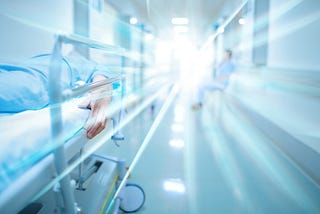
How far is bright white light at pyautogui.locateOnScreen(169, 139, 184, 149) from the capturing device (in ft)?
8.22

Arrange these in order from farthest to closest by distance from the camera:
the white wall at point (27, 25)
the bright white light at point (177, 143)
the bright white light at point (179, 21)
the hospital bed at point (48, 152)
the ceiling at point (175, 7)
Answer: the bright white light at point (179, 21) → the ceiling at point (175, 7) → the bright white light at point (177, 143) → the white wall at point (27, 25) → the hospital bed at point (48, 152)

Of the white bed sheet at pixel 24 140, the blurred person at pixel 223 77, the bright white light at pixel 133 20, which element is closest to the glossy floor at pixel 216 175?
the white bed sheet at pixel 24 140

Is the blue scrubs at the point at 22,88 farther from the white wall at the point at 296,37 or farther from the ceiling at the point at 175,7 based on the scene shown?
the ceiling at the point at 175,7

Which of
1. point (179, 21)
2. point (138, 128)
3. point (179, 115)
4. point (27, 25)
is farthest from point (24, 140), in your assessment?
point (179, 21)

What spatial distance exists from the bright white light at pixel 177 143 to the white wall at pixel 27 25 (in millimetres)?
1550

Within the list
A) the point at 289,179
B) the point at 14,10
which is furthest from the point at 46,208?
the point at 289,179

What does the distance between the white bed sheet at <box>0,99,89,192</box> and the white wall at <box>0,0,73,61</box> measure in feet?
3.96

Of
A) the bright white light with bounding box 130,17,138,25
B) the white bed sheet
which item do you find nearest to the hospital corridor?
the white bed sheet

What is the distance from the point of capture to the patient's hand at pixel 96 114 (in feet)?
3.15

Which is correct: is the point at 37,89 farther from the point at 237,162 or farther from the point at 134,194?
the point at 237,162

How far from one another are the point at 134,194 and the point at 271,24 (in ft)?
8.37

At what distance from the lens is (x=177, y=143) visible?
8.54ft

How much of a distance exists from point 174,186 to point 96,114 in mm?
895

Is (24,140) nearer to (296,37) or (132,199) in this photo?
(132,199)
